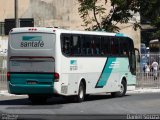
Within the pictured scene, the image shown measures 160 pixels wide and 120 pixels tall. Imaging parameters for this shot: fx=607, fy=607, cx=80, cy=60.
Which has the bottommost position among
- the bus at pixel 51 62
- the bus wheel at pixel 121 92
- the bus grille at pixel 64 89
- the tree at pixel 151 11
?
the bus wheel at pixel 121 92

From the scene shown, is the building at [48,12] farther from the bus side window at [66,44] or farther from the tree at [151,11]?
the bus side window at [66,44]

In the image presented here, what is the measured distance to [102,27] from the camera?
39.3 meters

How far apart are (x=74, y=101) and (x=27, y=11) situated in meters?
28.3

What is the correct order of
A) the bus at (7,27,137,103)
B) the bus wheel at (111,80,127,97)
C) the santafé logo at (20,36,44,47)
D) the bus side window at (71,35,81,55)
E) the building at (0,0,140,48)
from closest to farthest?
the bus at (7,27,137,103)
the santafé logo at (20,36,44,47)
the bus side window at (71,35,81,55)
the bus wheel at (111,80,127,97)
the building at (0,0,140,48)

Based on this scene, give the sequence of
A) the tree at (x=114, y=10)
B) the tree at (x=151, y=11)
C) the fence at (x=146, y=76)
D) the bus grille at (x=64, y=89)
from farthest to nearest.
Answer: the tree at (x=151, y=11), the tree at (x=114, y=10), the fence at (x=146, y=76), the bus grille at (x=64, y=89)

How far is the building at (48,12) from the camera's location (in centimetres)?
5362

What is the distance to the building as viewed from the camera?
176ft

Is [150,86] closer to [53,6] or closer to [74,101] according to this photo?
[74,101]

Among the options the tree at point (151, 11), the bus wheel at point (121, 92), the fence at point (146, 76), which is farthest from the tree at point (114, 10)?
the bus wheel at point (121, 92)

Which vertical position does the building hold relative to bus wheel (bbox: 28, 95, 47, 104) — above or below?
above

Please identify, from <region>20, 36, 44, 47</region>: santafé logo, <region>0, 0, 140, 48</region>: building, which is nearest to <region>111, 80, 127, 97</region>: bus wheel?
<region>20, 36, 44, 47</region>: santafé logo

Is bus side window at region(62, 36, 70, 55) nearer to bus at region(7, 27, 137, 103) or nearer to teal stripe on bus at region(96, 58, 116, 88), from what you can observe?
bus at region(7, 27, 137, 103)

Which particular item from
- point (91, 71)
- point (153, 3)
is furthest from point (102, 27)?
point (91, 71)

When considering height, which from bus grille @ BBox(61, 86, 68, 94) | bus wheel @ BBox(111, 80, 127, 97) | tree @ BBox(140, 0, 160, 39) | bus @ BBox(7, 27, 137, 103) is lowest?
bus wheel @ BBox(111, 80, 127, 97)
